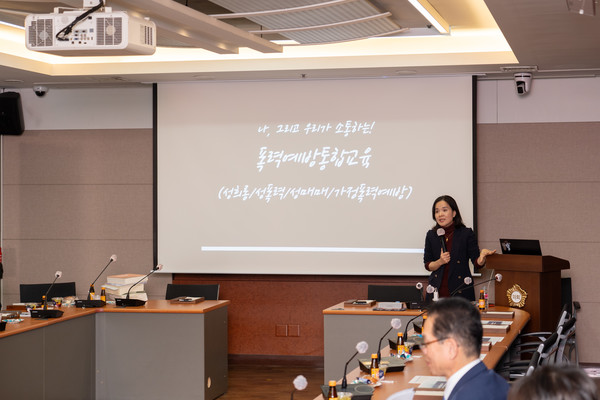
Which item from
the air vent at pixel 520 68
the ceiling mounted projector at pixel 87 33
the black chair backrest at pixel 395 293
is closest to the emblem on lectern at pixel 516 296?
the black chair backrest at pixel 395 293

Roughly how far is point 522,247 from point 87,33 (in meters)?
3.80

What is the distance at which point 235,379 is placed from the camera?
7359 millimetres

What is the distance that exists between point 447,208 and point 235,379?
272cm

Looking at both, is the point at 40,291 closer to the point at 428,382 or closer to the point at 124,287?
the point at 124,287

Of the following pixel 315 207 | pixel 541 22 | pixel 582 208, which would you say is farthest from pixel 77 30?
pixel 582 208

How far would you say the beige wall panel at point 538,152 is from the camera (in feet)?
24.7

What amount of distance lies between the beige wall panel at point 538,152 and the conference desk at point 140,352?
3200mm

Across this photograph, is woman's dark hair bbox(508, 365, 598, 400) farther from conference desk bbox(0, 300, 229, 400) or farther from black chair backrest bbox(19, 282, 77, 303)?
black chair backrest bbox(19, 282, 77, 303)

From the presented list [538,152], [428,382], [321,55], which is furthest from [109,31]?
[538,152]

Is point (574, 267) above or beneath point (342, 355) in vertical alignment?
above

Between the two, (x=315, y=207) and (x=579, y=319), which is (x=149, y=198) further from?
(x=579, y=319)

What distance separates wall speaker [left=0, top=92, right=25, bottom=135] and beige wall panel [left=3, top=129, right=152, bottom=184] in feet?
0.63

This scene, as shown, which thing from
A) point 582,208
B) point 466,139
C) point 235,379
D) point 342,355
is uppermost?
point 466,139

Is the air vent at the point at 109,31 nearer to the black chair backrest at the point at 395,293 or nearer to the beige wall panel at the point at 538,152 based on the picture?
the black chair backrest at the point at 395,293
